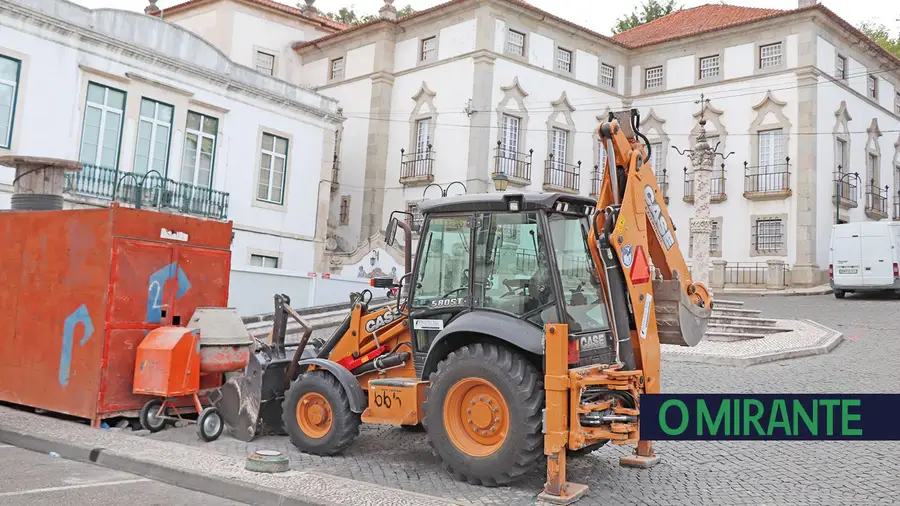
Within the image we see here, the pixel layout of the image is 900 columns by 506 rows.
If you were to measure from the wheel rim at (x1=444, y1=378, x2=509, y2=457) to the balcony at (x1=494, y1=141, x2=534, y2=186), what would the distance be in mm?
22721

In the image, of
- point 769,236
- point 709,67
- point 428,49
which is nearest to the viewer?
point 769,236

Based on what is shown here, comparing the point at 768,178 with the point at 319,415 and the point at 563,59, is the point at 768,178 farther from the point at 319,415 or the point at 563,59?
the point at 319,415

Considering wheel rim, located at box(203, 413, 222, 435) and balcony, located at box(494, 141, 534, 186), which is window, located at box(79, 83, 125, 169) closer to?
wheel rim, located at box(203, 413, 222, 435)

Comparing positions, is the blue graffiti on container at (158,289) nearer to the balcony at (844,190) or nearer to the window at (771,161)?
the window at (771,161)

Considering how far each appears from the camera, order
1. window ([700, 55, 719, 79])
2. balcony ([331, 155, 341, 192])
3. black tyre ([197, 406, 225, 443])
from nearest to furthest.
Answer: black tyre ([197, 406, 225, 443]) → window ([700, 55, 719, 79]) → balcony ([331, 155, 341, 192])

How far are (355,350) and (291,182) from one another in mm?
16787

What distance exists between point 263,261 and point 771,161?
2047 centimetres

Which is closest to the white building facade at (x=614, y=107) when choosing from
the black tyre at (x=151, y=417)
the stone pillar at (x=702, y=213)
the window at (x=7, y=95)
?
the stone pillar at (x=702, y=213)

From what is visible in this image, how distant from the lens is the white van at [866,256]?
72.0 ft

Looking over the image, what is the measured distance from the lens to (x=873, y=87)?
1342 inches

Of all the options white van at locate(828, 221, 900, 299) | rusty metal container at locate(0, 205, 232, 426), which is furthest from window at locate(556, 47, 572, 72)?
rusty metal container at locate(0, 205, 232, 426)

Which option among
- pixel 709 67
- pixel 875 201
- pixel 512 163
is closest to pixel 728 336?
pixel 512 163

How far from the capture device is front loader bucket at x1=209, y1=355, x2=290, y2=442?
777 centimetres

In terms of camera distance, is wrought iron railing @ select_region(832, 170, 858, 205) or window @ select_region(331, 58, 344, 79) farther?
window @ select_region(331, 58, 344, 79)
